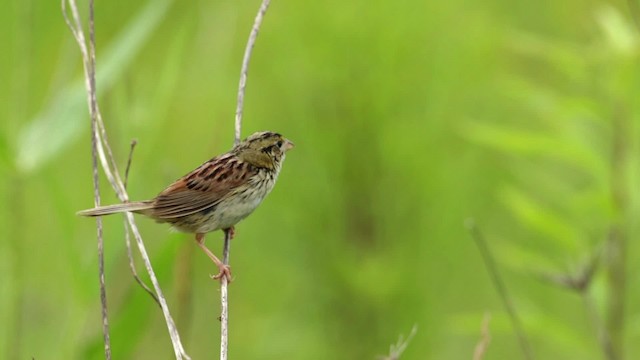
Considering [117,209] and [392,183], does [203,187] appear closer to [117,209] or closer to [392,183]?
[117,209]

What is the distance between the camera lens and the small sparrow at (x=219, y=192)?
3184mm

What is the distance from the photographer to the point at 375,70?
18.8 feet

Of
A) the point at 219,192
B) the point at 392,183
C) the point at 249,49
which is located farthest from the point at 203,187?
the point at 392,183

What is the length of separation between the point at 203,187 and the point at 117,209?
0.36 m

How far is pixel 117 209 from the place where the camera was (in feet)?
9.62

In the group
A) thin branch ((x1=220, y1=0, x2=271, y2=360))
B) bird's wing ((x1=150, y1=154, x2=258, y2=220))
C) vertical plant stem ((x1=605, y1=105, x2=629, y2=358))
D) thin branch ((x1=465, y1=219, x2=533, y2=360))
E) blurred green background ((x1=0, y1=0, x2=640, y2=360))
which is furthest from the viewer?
blurred green background ((x1=0, y1=0, x2=640, y2=360))

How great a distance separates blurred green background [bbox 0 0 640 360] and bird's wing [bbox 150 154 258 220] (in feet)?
2.78

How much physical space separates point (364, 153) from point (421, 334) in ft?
3.26

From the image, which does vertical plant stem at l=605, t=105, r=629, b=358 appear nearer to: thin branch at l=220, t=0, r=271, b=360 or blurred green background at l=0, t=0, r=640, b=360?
blurred green background at l=0, t=0, r=640, b=360

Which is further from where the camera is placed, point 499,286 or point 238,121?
point 238,121

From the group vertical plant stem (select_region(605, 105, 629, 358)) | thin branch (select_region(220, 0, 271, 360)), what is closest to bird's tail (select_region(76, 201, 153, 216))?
thin branch (select_region(220, 0, 271, 360))

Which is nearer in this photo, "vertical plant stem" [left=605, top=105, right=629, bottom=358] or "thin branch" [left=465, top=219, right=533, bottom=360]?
"thin branch" [left=465, top=219, right=533, bottom=360]

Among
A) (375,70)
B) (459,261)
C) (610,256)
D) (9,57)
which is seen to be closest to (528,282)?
(459,261)

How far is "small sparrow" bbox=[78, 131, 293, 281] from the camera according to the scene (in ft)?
10.4
